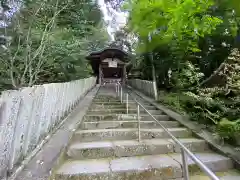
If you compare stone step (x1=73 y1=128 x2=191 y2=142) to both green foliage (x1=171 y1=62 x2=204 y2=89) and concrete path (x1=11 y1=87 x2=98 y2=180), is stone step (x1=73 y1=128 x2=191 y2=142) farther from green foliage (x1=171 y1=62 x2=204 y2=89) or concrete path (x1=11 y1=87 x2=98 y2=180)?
green foliage (x1=171 y1=62 x2=204 y2=89)

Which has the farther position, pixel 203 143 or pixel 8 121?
pixel 203 143

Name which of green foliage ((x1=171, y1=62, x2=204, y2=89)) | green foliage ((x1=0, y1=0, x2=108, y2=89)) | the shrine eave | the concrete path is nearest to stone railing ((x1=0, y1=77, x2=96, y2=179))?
the concrete path

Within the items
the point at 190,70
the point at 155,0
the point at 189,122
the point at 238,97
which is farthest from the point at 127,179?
the point at 190,70

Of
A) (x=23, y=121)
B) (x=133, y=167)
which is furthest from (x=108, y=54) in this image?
(x=23, y=121)

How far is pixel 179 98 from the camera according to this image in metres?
7.30

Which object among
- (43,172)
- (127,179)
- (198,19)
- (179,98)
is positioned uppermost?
(198,19)

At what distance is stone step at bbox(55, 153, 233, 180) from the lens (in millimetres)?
3016

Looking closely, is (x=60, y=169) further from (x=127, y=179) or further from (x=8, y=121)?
(x=8, y=121)

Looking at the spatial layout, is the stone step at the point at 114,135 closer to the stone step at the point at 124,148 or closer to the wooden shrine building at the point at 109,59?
the stone step at the point at 124,148

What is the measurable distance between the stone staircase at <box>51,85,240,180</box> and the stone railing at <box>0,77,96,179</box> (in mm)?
507

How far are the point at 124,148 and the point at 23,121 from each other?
6.01 feet

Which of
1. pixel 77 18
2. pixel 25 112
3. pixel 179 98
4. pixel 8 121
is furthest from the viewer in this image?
pixel 77 18

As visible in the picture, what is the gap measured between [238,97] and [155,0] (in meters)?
3.18

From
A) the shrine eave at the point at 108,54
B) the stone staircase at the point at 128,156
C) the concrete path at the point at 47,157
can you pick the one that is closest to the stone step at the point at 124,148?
the stone staircase at the point at 128,156
